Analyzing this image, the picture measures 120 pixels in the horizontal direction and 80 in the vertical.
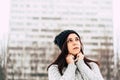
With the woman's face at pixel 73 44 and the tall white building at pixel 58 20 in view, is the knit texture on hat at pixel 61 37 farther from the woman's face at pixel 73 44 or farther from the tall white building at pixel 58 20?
the tall white building at pixel 58 20

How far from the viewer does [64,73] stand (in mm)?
3254

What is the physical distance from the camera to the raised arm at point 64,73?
3196 millimetres

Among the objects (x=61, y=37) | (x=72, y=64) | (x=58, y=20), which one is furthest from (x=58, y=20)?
(x=72, y=64)

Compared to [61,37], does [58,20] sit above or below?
below

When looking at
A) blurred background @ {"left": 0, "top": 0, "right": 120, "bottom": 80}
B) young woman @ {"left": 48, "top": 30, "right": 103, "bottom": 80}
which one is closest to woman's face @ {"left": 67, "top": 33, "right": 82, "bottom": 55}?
young woman @ {"left": 48, "top": 30, "right": 103, "bottom": 80}

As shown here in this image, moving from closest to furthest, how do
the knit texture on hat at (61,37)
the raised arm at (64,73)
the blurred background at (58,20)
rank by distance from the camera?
the raised arm at (64,73), the knit texture on hat at (61,37), the blurred background at (58,20)

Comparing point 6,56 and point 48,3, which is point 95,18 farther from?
point 6,56

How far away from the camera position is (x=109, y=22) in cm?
8244

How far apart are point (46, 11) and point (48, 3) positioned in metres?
1.84

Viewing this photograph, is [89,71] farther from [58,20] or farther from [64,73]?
[58,20]

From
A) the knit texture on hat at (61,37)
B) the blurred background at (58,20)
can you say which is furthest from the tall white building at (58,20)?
the knit texture on hat at (61,37)

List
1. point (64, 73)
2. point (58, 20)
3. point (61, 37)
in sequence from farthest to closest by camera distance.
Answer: point (58, 20)
point (61, 37)
point (64, 73)

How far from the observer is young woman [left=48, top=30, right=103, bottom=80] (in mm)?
3230

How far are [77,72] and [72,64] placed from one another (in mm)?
82
